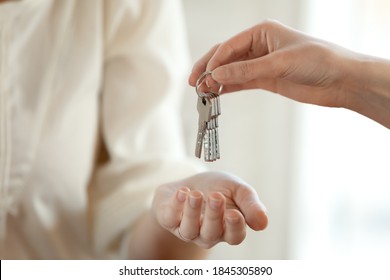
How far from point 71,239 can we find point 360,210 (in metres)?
0.39

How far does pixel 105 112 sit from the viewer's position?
633mm

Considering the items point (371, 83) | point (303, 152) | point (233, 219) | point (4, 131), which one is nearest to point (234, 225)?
point (233, 219)

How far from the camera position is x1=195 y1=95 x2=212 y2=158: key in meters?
0.35

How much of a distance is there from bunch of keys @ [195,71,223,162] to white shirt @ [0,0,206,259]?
242 millimetres

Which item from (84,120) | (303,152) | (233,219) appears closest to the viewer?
(233,219)

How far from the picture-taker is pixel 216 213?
1.09ft

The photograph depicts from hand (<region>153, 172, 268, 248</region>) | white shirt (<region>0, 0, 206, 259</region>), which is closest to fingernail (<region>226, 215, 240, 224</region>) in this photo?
hand (<region>153, 172, 268, 248</region>)

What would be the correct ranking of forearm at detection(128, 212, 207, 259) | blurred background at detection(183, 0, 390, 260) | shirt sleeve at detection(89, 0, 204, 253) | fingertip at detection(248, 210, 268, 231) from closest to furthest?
fingertip at detection(248, 210, 268, 231) < forearm at detection(128, 212, 207, 259) < shirt sleeve at detection(89, 0, 204, 253) < blurred background at detection(183, 0, 390, 260)

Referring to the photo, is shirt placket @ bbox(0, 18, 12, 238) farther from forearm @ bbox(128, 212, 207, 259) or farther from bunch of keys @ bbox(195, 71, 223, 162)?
bunch of keys @ bbox(195, 71, 223, 162)

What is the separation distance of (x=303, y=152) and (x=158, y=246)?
395 millimetres

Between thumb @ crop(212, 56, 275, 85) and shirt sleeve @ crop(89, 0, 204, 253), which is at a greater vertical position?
thumb @ crop(212, 56, 275, 85)

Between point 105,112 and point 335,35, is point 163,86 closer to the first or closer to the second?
point 105,112

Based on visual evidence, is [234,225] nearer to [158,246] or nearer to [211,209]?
[211,209]

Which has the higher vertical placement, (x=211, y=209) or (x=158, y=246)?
(x=211, y=209)
